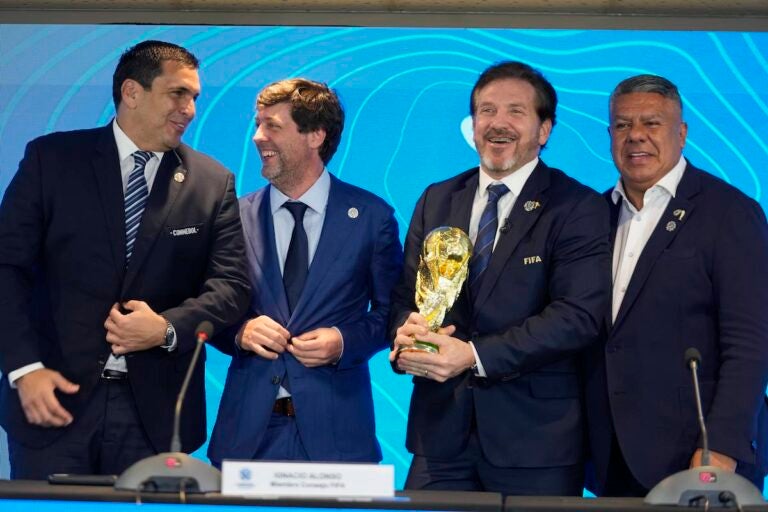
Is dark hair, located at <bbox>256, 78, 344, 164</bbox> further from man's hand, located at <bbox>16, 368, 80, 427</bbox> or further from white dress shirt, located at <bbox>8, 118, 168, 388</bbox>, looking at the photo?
man's hand, located at <bbox>16, 368, 80, 427</bbox>

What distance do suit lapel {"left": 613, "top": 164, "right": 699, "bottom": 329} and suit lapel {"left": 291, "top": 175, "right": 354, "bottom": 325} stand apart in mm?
923

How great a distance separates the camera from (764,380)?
327 cm

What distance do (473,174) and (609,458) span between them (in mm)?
1023

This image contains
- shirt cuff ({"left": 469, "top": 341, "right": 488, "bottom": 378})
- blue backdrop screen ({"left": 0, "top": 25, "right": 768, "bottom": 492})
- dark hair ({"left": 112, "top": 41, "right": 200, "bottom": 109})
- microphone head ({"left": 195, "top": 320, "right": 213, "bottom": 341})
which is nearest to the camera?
microphone head ({"left": 195, "top": 320, "right": 213, "bottom": 341})

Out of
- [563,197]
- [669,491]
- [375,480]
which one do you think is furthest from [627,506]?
[563,197]

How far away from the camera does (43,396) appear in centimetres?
327

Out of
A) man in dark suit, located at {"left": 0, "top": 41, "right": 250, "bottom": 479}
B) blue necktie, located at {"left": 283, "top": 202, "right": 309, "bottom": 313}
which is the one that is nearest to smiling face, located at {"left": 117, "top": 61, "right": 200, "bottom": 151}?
man in dark suit, located at {"left": 0, "top": 41, "right": 250, "bottom": 479}

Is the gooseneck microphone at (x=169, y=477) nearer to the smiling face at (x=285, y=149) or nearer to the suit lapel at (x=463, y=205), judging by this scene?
the suit lapel at (x=463, y=205)

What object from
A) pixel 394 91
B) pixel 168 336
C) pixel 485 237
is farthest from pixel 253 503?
pixel 394 91

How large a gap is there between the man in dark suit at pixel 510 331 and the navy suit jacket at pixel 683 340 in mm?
119

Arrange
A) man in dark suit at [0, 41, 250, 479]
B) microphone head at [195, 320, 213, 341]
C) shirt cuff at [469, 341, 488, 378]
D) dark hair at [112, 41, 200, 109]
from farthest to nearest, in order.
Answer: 1. dark hair at [112, 41, 200, 109]
2. man in dark suit at [0, 41, 250, 479]
3. shirt cuff at [469, 341, 488, 378]
4. microphone head at [195, 320, 213, 341]

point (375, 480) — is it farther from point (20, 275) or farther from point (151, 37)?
point (151, 37)

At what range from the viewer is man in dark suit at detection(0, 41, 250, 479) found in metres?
3.36

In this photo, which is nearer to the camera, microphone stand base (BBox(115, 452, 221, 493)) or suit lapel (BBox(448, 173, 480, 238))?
microphone stand base (BBox(115, 452, 221, 493))
